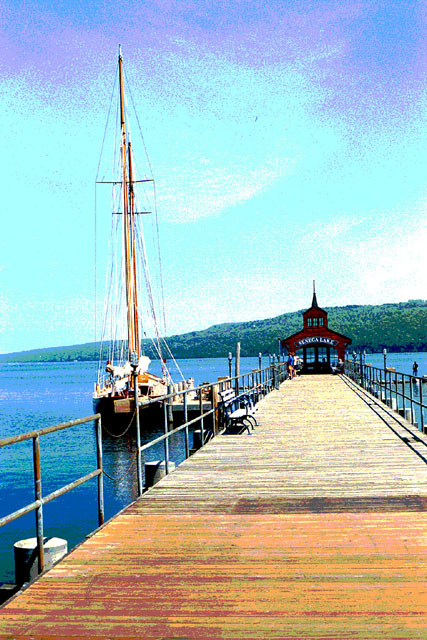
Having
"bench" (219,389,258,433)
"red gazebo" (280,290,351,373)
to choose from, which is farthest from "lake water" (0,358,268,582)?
"red gazebo" (280,290,351,373)

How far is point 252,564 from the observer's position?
16.0 ft

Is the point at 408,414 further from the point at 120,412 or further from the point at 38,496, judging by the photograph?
the point at 120,412

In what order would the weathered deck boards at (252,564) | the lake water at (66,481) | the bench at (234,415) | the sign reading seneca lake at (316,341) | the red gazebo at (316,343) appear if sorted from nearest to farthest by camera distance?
the weathered deck boards at (252,564), the bench at (234,415), the lake water at (66,481), the sign reading seneca lake at (316,341), the red gazebo at (316,343)

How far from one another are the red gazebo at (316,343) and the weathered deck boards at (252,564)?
36.9 m

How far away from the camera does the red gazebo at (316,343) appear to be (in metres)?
45.8

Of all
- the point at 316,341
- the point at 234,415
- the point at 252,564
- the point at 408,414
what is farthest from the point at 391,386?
the point at 252,564

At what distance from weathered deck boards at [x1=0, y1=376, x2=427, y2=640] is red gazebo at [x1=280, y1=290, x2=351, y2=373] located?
121 ft

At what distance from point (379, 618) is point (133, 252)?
39538 mm

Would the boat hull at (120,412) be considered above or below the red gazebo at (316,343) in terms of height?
below

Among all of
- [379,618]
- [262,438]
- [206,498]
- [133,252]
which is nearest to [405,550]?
[379,618]

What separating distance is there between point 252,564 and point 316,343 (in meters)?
41.8

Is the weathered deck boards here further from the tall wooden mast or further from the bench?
the tall wooden mast

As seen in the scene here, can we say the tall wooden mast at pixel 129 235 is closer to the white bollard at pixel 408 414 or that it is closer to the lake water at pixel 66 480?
the lake water at pixel 66 480

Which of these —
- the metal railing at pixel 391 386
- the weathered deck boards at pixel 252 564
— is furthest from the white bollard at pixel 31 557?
the metal railing at pixel 391 386
